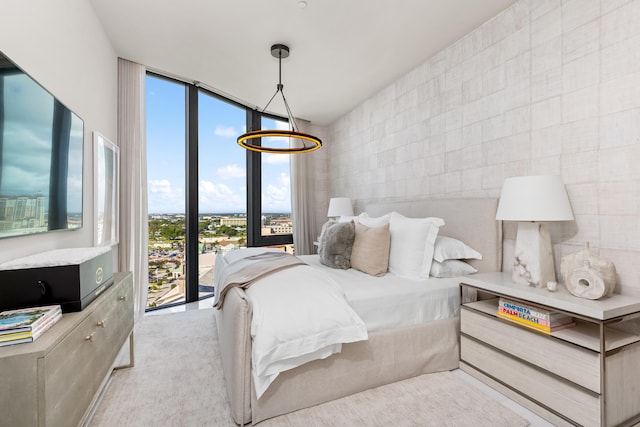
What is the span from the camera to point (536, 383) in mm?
1650

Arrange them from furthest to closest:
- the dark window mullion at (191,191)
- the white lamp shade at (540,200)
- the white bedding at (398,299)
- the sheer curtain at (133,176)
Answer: the dark window mullion at (191,191)
the sheer curtain at (133,176)
the white bedding at (398,299)
the white lamp shade at (540,200)

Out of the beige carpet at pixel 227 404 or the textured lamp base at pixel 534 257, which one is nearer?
the beige carpet at pixel 227 404

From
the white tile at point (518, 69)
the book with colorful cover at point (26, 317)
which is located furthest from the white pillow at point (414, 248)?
the book with colorful cover at point (26, 317)

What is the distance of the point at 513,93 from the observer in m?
2.24

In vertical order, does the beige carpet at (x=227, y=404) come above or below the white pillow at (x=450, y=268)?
below

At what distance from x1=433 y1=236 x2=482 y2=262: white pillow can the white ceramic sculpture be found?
28.4 inches

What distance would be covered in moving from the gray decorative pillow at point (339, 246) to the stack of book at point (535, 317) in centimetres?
117

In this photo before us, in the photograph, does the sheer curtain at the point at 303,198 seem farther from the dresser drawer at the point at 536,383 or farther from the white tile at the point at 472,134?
the dresser drawer at the point at 536,383

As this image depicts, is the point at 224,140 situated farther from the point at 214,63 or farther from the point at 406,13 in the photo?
the point at 406,13

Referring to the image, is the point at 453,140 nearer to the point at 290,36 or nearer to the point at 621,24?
the point at 621,24

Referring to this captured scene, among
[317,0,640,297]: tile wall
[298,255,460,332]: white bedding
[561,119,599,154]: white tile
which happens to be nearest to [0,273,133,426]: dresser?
[298,255,460,332]: white bedding

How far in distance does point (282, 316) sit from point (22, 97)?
1558 mm

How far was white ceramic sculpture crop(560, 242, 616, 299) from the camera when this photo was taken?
5.04 ft

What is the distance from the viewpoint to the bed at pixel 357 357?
156cm
